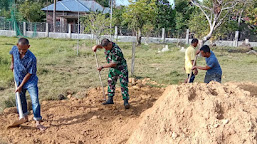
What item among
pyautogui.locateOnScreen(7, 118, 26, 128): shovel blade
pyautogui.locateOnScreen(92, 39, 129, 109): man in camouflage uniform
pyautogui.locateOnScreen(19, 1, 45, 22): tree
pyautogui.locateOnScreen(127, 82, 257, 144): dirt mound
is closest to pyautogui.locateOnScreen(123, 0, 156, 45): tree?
pyautogui.locateOnScreen(92, 39, 129, 109): man in camouflage uniform

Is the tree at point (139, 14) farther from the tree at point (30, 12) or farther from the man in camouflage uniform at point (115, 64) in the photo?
the tree at point (30, 12)

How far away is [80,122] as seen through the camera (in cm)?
415

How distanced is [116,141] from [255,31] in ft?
80.7

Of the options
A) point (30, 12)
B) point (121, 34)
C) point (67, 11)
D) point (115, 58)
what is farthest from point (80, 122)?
point (30, 12)

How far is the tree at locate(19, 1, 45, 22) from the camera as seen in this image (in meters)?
30.0

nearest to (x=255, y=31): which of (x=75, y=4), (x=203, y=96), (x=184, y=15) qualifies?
(x=184, y=15)

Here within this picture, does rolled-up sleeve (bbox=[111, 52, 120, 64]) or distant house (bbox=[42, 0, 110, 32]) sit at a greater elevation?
distant house (bbox=[42, 0, 110, 32])

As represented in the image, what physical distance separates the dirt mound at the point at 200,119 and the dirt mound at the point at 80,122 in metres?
0.70

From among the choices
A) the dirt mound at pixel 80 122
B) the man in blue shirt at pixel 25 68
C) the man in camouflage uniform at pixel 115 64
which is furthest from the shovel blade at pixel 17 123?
the man in camouflage uniform at pixel 115 64

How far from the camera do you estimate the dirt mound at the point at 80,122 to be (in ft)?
11.6

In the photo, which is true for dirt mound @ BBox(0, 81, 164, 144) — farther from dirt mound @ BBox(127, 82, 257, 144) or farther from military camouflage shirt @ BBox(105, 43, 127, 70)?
military camouflage shirt @ BBox(105, 43, 127, 70)

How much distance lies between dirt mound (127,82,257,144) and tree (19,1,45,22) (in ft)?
102

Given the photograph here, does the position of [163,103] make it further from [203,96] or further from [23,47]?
[23,47]

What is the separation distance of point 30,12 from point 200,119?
104ft
